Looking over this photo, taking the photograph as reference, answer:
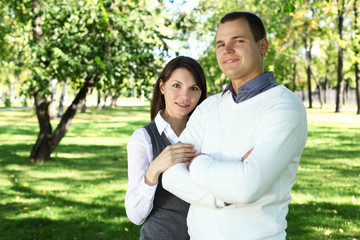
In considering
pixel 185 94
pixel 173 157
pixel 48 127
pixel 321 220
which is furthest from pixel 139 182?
pixel 48 127

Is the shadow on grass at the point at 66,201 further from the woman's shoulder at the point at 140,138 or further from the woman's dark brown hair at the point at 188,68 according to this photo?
the woman's dark brown hair at the point at 188,68

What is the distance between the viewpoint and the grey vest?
258 cm

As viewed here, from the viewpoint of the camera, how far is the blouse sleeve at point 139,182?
253cm

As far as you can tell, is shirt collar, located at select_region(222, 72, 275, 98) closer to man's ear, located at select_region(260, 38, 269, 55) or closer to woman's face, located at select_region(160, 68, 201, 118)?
man's ear, located at select_region(260, 38, 269, 55)

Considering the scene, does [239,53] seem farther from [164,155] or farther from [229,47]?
[164,155]

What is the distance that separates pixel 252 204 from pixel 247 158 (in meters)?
0.24

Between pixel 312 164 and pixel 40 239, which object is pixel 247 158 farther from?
pixel 312 164

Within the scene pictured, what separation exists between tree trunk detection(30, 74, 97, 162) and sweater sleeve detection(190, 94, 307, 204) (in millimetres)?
10462

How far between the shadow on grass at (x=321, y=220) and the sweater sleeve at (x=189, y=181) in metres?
4.09

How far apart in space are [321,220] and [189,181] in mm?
5134

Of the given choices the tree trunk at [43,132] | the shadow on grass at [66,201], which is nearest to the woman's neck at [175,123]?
the shadow on grass at [66,201]

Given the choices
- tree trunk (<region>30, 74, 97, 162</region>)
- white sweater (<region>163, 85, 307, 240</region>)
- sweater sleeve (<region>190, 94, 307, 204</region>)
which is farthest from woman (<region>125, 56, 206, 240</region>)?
tree trunk (<region>30, 74, 97, 162</region>)

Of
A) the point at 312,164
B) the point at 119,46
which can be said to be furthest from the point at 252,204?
the point at 312,164

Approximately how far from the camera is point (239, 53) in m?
2.19
